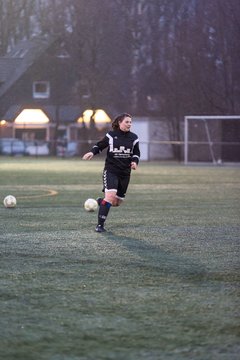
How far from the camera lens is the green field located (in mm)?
5152

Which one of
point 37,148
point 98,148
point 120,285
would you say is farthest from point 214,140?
point 120,285

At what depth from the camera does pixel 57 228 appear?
11.7 m

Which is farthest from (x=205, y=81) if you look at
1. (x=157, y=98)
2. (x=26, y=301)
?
(x=26, y=301)

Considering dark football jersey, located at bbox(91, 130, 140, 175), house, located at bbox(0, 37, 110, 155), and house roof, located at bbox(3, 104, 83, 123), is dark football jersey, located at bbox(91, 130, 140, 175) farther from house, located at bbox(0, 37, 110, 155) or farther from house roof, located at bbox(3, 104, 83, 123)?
house roof, located at bbox(3, 104, 83, 123)

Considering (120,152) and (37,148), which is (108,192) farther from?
(37,148)

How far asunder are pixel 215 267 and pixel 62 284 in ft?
5.78

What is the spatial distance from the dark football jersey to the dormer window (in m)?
41.5

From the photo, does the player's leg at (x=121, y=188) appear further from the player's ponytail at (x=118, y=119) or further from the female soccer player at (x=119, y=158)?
the player's ponytail at (x=118, y=119)

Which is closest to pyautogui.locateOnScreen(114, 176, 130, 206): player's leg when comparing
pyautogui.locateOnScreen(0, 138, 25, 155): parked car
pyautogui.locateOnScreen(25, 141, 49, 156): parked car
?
pyautogui.locateOnScreen(25, 141, 49, 156): parked car

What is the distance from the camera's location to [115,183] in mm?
11562

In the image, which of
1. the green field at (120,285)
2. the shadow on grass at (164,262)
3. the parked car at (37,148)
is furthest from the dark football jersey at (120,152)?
the parked car at (37,148)

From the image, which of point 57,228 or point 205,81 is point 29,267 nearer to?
point 57,228

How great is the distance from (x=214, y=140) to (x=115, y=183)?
32.3 metres

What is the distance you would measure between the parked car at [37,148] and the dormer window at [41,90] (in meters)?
3.17
